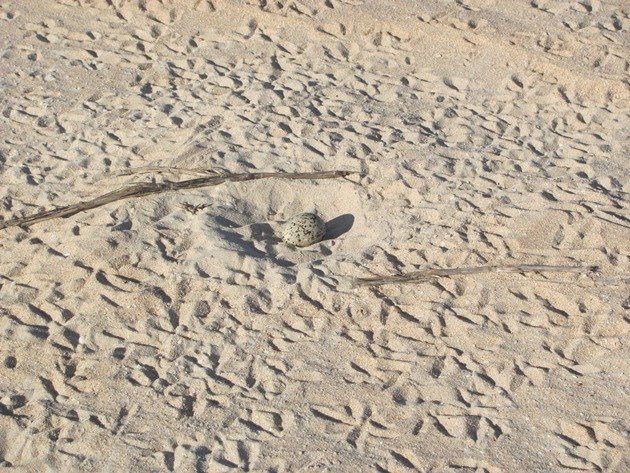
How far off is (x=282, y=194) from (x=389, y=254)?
1.05 m

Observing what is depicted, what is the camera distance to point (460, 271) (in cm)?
525

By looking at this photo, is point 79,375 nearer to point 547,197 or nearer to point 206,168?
point 206,168

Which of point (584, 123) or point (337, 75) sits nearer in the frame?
point (584, 123)

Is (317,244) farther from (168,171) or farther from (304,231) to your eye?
(168,171)

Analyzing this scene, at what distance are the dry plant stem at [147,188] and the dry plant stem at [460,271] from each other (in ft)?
3.92

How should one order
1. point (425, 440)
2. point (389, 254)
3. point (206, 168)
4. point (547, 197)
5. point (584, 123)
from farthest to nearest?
point (584, 123), point (206, 168), point (547, 197), point (389, 254), point (425, 440)

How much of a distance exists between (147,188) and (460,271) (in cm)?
216

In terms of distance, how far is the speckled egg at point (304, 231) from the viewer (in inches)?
222

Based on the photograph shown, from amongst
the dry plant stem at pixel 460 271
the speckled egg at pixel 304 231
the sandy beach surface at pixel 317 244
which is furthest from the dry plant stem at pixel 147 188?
the dry plant stem at pixel 460 271

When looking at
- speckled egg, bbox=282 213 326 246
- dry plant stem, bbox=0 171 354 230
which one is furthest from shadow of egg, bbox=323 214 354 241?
dry plant stem, bbox=0 171 354 230

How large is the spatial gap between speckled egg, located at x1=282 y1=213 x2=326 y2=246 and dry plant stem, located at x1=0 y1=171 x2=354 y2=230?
1.85ft

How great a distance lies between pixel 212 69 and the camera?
24.6 ft

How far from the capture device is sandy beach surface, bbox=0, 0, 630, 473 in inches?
175

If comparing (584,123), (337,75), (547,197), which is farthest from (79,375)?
(584,123)
